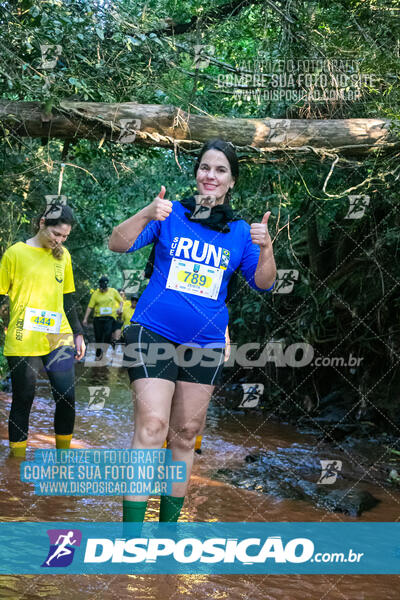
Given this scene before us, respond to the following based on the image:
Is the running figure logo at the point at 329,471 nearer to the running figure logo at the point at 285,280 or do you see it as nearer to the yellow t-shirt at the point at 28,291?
the yellow t-shirt at the point at 28,291

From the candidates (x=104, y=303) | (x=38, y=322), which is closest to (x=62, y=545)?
(x=38, y=322)

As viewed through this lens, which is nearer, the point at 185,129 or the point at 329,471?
the point at 185,129

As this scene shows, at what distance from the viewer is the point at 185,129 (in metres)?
5.05

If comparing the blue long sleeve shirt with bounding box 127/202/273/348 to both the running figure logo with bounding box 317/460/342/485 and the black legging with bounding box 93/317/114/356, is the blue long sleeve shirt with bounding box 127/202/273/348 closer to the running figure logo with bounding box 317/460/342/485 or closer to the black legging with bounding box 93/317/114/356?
the running figure logo with bounding box 317/460/342/485

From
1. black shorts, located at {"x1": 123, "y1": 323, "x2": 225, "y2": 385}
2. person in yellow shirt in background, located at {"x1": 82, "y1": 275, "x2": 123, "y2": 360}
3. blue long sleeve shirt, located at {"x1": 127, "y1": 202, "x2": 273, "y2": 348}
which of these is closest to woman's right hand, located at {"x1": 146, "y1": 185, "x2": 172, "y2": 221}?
blue long sleeve shirt, located at {"x1": 127, "y1": 202, "x2": 273, "y2": 348}

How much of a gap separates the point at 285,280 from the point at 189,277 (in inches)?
212

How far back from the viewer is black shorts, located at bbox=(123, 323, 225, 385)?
286 centimetres

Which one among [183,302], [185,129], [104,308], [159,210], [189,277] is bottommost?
[104,308]

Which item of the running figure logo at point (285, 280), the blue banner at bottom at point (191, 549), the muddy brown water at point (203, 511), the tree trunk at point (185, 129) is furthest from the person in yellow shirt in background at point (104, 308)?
the blue banner at bottom at point (191, 549)

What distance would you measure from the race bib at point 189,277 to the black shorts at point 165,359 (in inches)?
9.5

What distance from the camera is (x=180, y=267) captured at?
2967 millimetres

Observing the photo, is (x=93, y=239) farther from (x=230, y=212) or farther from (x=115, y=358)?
(x=230, y=212)

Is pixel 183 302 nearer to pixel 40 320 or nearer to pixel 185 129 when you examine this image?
pixel 40 320

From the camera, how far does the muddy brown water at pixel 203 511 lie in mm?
2750
